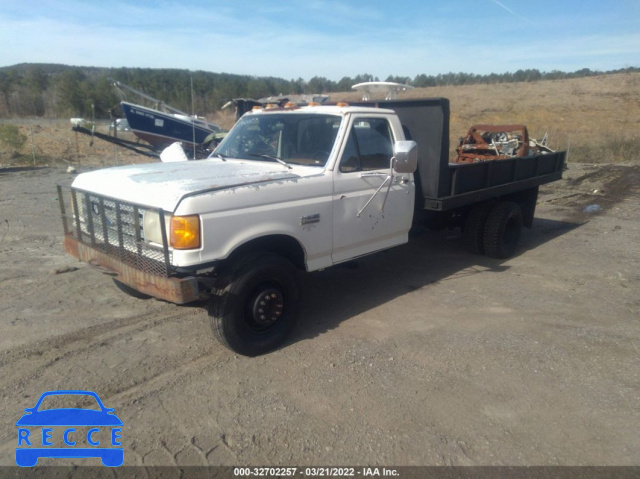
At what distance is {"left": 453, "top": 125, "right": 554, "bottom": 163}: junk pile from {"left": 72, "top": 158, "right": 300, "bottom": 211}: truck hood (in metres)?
5.27

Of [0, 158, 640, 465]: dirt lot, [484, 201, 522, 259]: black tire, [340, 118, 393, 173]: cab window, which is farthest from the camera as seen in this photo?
[484, 201, 522, 259]: black tire

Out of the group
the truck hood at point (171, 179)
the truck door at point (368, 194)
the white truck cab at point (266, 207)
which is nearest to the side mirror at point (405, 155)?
the white truck cab at point (266, 207)

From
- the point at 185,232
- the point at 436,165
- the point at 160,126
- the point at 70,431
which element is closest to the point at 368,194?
the point at 436,165

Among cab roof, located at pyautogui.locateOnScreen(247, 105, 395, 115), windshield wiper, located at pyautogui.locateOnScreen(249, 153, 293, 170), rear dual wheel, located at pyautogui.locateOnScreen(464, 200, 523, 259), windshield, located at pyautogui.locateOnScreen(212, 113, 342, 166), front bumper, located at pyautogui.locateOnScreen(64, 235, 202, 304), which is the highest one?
cab roof, located at pyautogui.locateOnScreen(247, 105, 395, 115)

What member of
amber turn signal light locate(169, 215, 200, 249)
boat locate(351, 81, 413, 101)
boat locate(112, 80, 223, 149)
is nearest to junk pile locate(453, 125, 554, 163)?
boat locate(351, 81, 413, 101)

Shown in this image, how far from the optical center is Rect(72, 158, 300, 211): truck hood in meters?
3.67

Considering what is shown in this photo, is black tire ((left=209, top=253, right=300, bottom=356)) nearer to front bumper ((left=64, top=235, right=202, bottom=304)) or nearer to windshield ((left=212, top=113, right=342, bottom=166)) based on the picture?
front bumper ((left=64, top=235, right=202, bottom=304))

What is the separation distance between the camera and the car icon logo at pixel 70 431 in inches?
114

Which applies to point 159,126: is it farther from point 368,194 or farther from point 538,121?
point 538,121

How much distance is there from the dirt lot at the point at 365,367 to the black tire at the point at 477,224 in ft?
1.73

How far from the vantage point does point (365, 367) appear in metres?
3.95

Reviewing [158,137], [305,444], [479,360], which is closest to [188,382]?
[305,444]

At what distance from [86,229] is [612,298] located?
572 centimetres

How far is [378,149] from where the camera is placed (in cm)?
507
